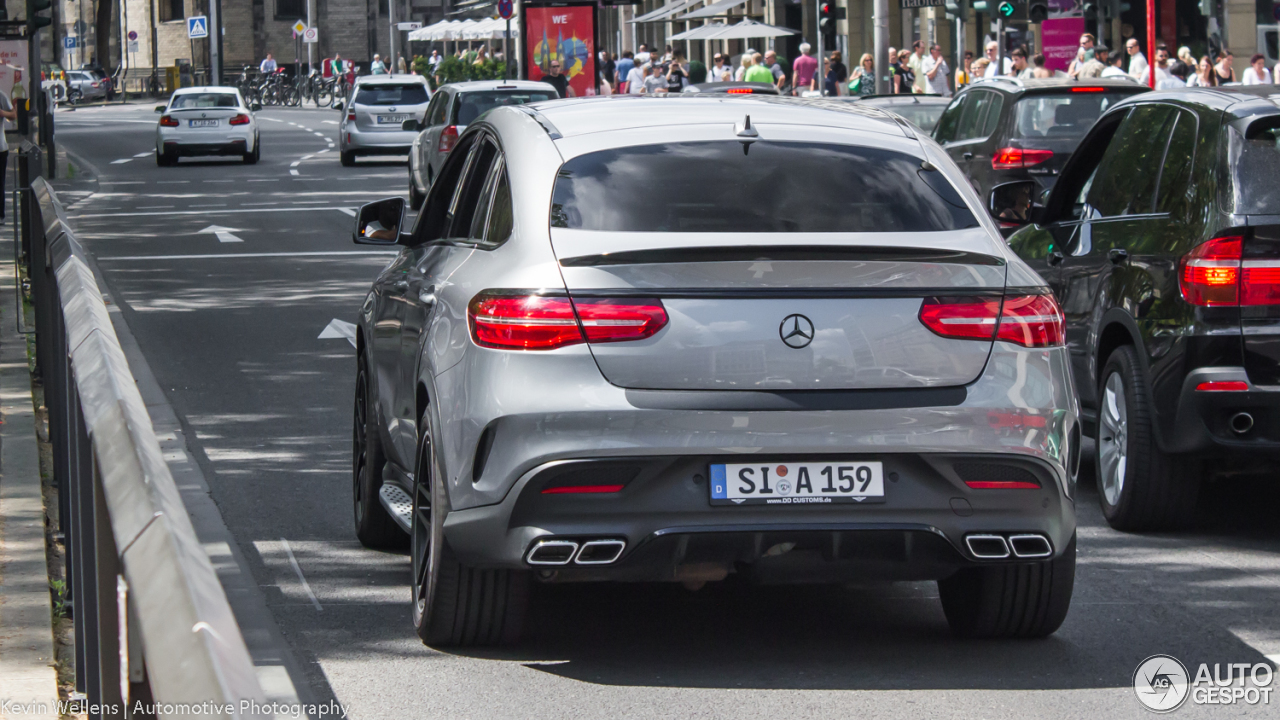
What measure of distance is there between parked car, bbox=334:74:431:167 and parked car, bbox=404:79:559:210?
768 centimetres

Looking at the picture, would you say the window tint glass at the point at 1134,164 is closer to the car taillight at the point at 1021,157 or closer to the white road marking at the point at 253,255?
the car taillight at the point at 1021,157

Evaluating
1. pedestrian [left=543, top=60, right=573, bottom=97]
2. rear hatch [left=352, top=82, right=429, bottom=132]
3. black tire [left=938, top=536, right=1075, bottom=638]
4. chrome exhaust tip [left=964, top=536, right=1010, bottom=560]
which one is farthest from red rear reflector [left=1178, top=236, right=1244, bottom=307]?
rear hatch [left=352, top=82, right=429, bottom=132]

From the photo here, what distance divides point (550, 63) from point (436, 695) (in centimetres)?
3266

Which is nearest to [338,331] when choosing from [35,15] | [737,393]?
[737,393]

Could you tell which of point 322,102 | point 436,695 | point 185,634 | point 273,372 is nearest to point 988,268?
point 436,695

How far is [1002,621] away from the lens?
5414 mm

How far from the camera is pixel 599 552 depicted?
4.80m

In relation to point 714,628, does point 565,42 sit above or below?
above

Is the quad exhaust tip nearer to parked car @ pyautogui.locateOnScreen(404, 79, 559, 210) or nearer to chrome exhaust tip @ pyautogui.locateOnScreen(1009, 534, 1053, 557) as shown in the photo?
chrome exhaust tip @ pyautogui.locateOnScreen(1009, 534, 1053, 557)

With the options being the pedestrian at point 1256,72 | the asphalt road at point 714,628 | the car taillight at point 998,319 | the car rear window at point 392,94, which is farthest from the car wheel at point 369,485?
the car rear window at point 392,94

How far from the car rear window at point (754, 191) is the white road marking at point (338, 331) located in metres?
7.43

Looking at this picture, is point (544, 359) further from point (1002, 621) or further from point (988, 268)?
point (1002, 621)

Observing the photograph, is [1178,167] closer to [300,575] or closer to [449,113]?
[300,575]

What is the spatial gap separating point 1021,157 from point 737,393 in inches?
460
